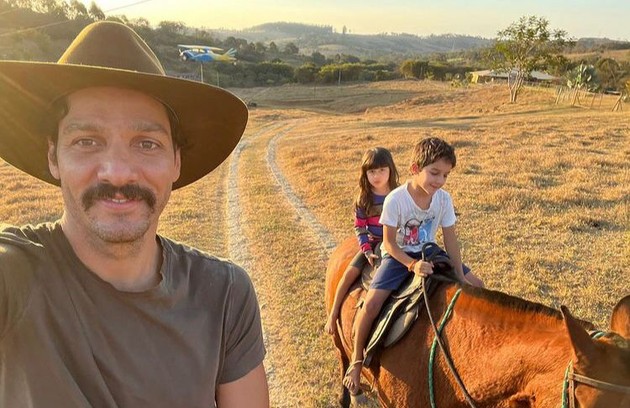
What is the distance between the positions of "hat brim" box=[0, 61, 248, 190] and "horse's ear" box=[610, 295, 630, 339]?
174 cm

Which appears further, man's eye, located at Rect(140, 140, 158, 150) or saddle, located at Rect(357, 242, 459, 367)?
saddle, located at Rect(357, 242, 459, 367)

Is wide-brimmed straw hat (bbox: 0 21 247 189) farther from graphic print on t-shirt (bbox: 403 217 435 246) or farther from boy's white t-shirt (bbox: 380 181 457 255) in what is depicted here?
graphic print on t-shirt (bbox: 403 217 435 246)

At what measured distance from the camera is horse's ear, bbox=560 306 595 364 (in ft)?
5.24

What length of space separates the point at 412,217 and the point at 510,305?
1241mm

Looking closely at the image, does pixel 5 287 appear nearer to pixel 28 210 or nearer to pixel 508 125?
pixel 28 210

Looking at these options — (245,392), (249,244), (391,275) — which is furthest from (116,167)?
(249,244)

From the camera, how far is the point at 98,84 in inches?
58.2

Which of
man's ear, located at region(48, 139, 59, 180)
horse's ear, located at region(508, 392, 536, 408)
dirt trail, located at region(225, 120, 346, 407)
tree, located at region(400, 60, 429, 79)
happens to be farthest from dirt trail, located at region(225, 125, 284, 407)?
tree, located at region(400, 60, 429, 79)

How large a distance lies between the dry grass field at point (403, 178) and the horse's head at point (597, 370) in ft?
10.3

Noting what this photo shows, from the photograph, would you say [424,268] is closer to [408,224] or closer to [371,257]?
[408,224]

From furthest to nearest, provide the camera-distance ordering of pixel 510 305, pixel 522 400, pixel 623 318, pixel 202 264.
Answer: pixel 510 305
pixel 522 400
pixel 623 318
pixel 202 264

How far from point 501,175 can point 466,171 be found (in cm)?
96

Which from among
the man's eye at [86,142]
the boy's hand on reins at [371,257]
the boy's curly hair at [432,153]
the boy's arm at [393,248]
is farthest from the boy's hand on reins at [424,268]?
the man's eye at [86,142]

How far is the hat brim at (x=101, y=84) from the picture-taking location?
1.47 m
